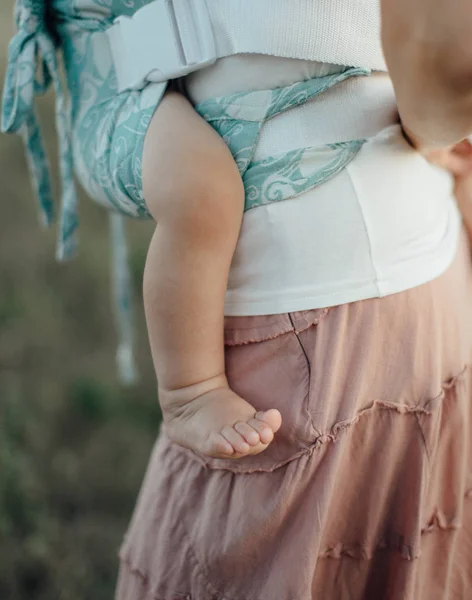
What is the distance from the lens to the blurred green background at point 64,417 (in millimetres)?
1839

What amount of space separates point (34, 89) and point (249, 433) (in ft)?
1.97

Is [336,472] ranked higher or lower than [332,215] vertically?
lower

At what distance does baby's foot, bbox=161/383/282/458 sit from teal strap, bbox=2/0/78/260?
0.38 meters

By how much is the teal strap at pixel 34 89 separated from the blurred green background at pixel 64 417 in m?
0.98

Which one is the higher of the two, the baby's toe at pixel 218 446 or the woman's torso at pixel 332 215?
the woman's torso at pixel 332 215

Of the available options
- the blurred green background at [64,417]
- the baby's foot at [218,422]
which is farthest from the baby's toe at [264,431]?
the blurred green background at [64,417]

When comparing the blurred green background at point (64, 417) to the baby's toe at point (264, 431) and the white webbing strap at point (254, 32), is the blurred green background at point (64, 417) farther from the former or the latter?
the white webbing strap at point (254, 32)

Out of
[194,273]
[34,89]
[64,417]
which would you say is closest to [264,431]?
[194,273]

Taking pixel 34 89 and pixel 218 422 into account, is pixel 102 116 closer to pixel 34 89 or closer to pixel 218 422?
pixel 34 89

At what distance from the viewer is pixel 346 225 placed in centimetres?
80

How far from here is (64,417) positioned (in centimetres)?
228

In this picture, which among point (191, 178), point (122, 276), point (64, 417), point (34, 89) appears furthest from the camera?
point (64, 417)

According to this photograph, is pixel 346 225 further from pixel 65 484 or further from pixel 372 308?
pixel 65 484

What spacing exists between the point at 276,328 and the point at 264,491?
183 millimetres
